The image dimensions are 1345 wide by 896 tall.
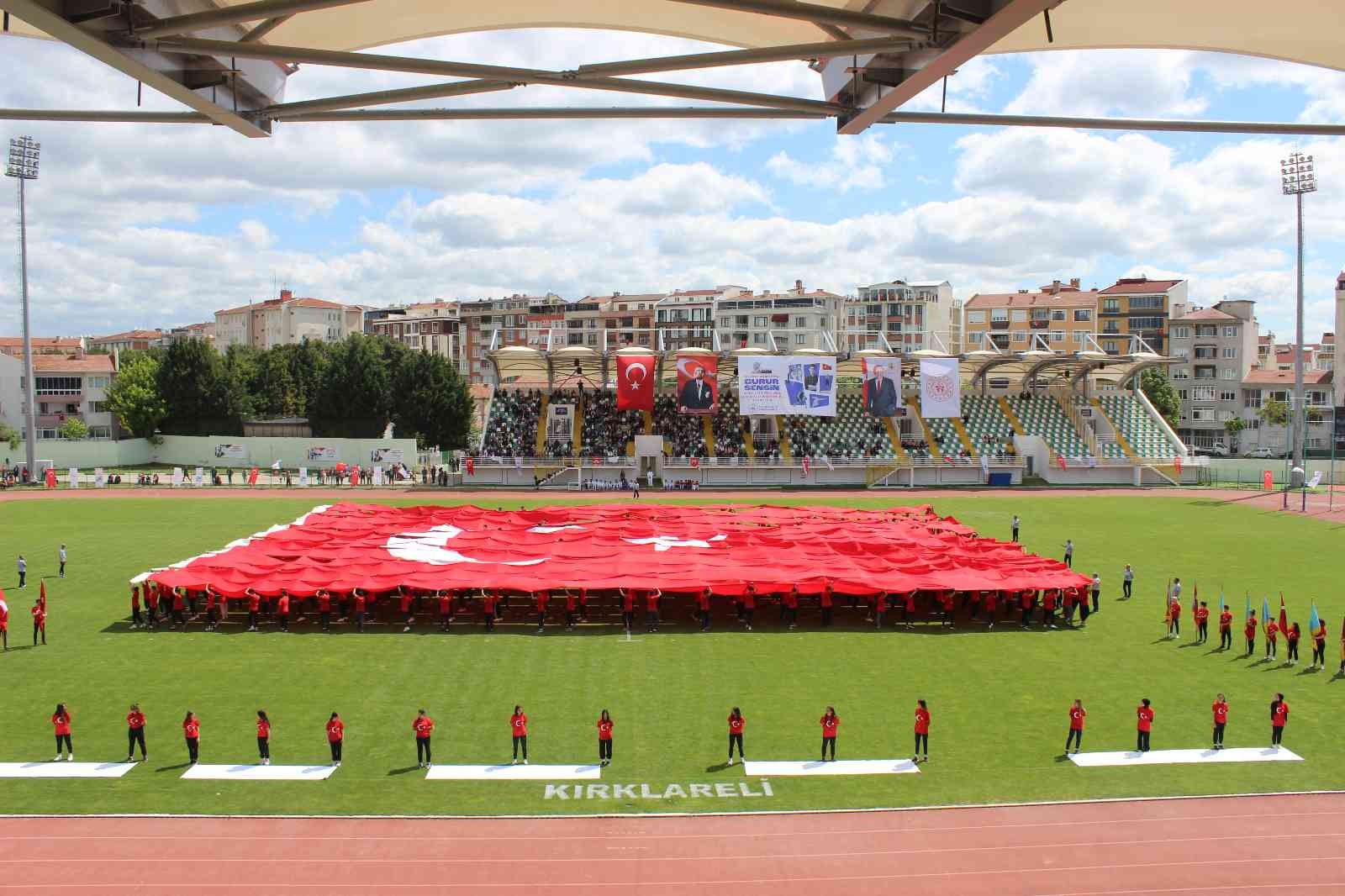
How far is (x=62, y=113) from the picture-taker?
5.98m

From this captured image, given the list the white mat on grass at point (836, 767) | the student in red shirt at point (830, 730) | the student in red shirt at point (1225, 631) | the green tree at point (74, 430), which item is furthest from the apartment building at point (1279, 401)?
the green tree at point (74, 430)

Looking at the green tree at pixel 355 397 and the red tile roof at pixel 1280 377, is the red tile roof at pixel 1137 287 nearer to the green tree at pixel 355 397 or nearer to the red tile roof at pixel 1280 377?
the red tile roof at pixel 1280 377

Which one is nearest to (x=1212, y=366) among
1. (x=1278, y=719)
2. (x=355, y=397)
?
(x=355, y=397)

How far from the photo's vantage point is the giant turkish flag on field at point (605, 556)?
23766 mm

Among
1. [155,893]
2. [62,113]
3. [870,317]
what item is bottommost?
[155,893]

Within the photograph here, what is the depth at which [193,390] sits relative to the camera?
71.9 m

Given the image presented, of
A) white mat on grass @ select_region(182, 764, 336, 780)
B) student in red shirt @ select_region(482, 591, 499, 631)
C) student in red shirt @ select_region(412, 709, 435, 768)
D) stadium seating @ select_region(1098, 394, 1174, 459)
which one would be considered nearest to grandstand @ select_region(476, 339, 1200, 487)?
stadium seating @ select_region(1098, 394, 1174, 459)

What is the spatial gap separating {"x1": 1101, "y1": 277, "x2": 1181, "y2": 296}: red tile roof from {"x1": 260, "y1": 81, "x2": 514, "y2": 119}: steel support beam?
102 m

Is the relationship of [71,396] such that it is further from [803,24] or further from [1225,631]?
[803,24]

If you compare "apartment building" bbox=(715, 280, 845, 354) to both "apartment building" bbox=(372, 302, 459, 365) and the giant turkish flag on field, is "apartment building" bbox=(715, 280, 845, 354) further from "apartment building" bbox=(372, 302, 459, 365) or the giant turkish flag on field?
the giant turkish flag on field

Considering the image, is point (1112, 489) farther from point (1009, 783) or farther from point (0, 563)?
point (0, 563)

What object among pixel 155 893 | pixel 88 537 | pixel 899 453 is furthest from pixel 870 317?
pixel 155 893

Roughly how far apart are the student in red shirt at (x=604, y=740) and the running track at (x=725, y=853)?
173cm

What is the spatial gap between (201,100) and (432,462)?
2251 inches
